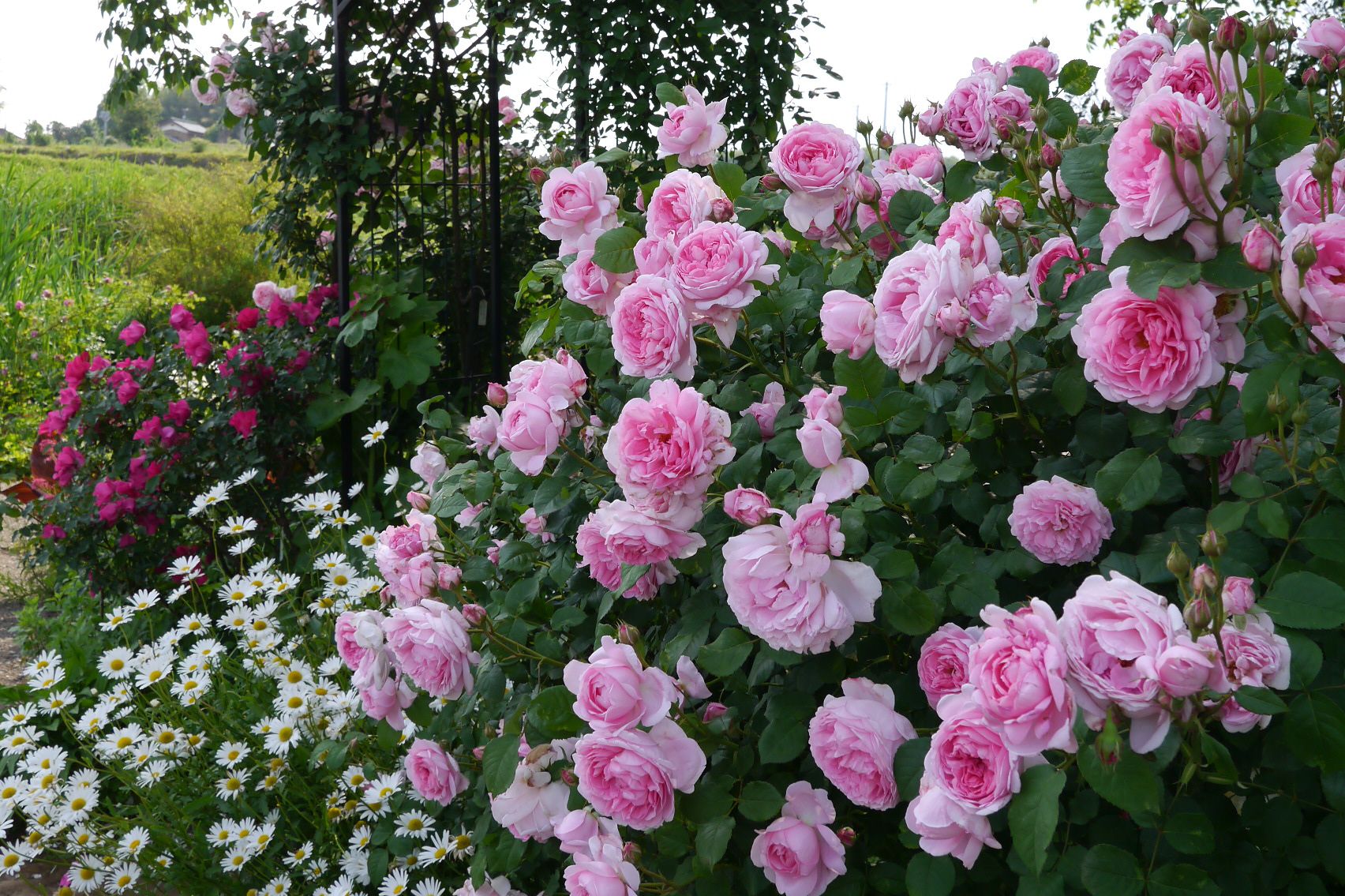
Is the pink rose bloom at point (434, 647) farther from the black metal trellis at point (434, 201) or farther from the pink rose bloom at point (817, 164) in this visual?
the black metal trellis at point (434, 201)

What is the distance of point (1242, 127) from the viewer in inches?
33.6

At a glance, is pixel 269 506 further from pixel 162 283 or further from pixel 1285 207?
pixel 162 283

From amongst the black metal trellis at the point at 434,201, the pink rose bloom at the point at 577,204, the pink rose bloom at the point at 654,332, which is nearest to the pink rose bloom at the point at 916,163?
the pink rose bloom at the point at 577,204

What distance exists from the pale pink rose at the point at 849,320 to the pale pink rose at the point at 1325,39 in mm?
759

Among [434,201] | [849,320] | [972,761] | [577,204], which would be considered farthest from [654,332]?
[434,201]

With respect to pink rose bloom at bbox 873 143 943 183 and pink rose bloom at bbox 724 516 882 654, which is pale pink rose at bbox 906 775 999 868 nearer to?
pink rose bloom at bbox 724 516 882 654

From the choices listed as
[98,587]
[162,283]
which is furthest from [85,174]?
Answer: [98,587]

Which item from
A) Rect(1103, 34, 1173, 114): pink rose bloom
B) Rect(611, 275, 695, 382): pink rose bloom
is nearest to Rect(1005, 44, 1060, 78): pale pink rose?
Rect(1103, 34, 1173, 114): pink rose bloom

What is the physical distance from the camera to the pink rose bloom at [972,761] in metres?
0.79

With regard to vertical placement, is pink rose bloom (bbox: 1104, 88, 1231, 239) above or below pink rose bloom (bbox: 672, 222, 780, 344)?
above

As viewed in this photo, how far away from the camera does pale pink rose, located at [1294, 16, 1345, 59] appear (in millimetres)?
1342

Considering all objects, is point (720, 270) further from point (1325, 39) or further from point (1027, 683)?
point (1325, 39)

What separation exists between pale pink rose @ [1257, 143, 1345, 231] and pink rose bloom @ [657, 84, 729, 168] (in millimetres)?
652

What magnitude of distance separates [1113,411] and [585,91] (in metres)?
2.88
